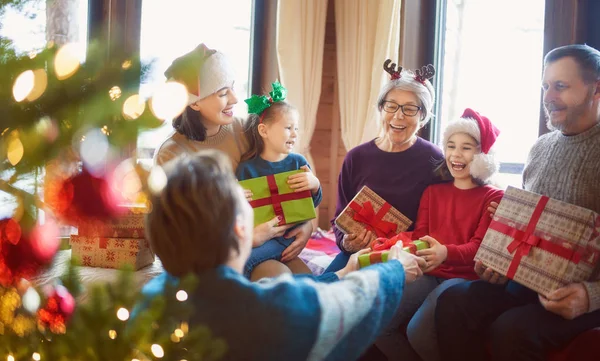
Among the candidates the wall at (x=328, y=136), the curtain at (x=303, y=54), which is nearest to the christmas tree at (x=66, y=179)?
the curtain at (x=303, y=54)

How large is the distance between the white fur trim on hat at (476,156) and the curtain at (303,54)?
5.62 ft

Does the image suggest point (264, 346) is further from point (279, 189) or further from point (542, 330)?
point (279, 189)

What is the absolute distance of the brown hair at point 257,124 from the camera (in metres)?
2.66

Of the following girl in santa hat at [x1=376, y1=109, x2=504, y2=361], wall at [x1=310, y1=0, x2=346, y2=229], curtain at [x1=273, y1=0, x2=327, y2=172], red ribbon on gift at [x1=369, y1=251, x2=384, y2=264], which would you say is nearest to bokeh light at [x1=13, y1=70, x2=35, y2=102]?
red ribbon on gift at [x1=369, y1=251, x2=384, y2=264]

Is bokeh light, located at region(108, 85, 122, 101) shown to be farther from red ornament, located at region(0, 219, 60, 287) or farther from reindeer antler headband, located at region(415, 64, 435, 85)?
reindeer antler headband, located at region(415, 64, 435, 85)

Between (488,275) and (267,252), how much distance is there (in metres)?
0.89

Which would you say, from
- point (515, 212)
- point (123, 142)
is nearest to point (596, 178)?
point (515, 212)

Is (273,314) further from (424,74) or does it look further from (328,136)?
(328,136)

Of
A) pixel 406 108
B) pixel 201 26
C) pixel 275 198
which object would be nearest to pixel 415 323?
pixel 275 198

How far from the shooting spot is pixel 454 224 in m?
2.44

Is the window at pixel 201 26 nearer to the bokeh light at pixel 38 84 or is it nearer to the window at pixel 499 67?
the window at pixel 499 67

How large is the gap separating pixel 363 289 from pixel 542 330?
85cm

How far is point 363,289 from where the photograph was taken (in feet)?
4.59

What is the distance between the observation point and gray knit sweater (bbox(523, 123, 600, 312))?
2070mm
